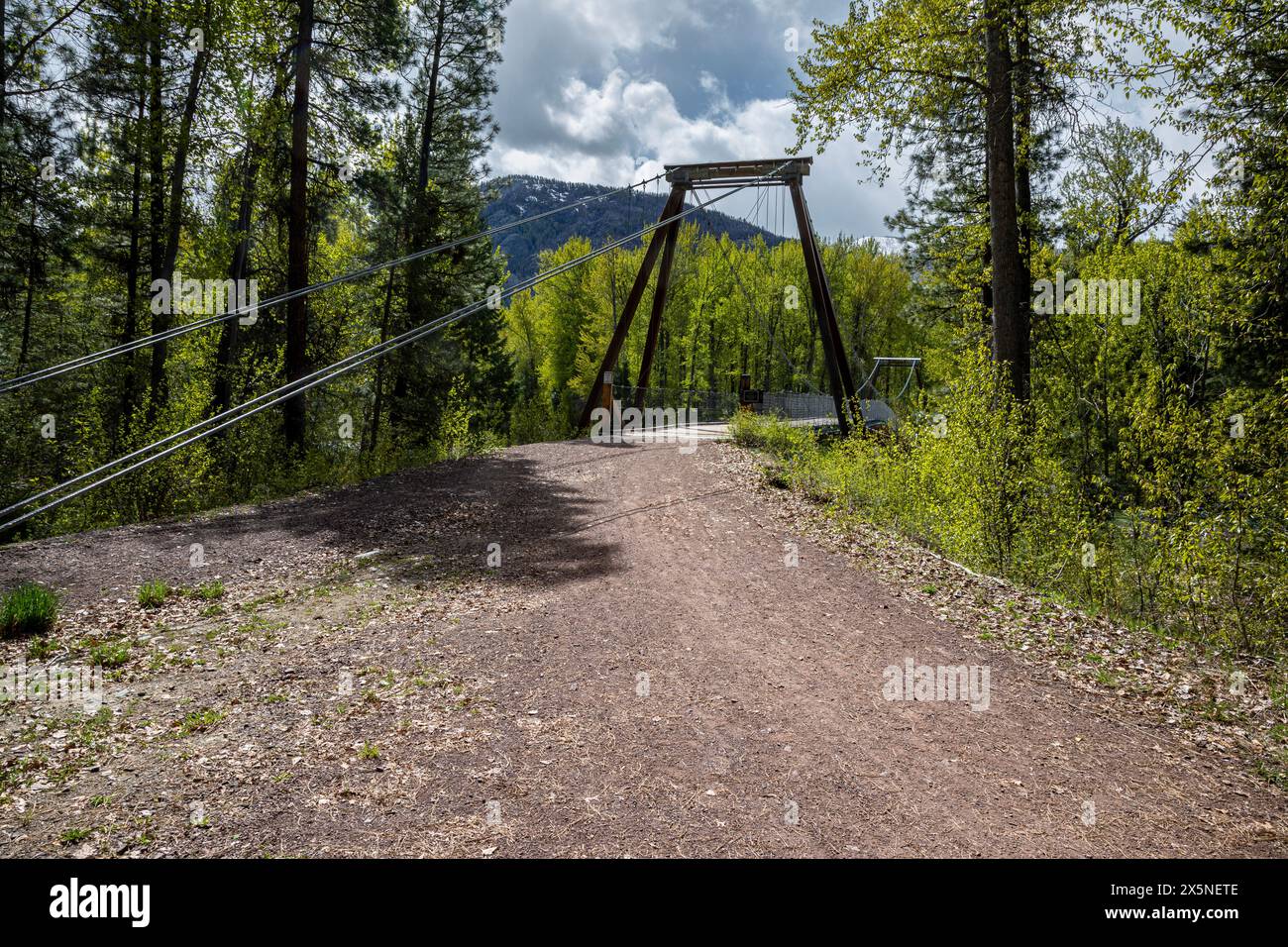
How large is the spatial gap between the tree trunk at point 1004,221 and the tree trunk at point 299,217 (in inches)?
471

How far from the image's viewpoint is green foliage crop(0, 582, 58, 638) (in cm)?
565

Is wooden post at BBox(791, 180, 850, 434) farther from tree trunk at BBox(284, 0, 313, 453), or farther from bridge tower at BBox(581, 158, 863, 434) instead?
tree trunk at BBox(284, 0, 313, 453)

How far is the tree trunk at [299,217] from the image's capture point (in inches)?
510

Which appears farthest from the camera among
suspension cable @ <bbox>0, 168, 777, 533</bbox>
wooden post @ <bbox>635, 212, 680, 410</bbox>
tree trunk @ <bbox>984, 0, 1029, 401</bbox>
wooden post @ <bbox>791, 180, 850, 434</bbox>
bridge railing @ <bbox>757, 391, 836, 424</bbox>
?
bridge railing @ <bbox>757, 391, 836, 424</bbox>

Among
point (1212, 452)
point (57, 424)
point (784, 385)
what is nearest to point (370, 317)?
point (57, 424)

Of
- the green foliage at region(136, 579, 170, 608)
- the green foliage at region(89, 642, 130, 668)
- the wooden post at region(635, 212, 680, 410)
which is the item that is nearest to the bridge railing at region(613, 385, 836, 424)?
the wooden post at region(635, 212, 680, 410)

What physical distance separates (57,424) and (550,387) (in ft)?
102

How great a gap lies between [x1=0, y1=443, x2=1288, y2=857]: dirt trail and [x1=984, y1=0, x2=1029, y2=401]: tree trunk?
376 cm

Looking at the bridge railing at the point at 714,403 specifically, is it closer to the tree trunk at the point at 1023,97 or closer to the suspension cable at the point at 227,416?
the suspension cable at the point at 227,416

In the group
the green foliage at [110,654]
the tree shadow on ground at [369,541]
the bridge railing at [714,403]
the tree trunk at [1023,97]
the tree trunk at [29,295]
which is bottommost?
the green foliage at [110,654]

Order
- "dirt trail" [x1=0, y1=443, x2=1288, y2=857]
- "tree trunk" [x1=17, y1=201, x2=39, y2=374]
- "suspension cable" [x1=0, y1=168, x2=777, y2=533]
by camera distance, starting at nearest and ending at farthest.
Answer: "dirt trail" [x1=0, y1=443, x2=1288, y2=857] → "suspension cable" [x1=0, y1=168, x2=777, y2=533] → "tree trunk" [x1=17, y1=201, x2=39, y2=374]

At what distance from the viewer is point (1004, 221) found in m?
8.76

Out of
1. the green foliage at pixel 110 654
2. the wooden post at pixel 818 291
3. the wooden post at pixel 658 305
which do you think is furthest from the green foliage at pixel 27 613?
the wooden post at pixel 818 291

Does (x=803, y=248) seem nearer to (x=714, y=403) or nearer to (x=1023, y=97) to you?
(x=1023, y=97)
